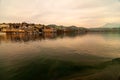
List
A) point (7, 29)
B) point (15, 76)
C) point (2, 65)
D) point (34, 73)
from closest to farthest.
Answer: point (15, 76) < point (34, 73) < point (2, 65) < point (7, 29)

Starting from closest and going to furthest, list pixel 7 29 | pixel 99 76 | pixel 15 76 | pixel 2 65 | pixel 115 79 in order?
1. pixel 115 79
2. pixel 99 76
3. pixel 15 76
4. pixel 2 65
5. pixel 7 29

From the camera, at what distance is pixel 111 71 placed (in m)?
10.8

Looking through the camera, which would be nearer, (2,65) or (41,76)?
(41,76)

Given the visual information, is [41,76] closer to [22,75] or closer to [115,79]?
[22,75]

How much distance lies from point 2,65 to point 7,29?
11917 cm

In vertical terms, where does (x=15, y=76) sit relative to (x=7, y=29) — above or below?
below

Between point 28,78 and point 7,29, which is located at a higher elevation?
point 7,29

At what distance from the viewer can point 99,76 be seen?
31.8ft

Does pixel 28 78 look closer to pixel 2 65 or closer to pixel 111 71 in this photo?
pixel 2 65

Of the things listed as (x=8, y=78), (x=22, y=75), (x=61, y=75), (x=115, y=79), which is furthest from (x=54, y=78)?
(x=115, y=79)

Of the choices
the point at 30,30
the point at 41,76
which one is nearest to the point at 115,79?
the point at 41,76

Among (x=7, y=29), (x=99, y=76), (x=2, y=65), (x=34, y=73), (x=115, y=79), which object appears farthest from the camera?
(x=7, y=29)

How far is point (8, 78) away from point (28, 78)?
5.69ft

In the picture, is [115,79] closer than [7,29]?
Yes
